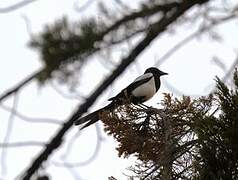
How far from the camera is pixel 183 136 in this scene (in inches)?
121

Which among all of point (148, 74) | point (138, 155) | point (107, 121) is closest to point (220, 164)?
point (138, 155)

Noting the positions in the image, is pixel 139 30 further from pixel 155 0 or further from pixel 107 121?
pixel 107 121

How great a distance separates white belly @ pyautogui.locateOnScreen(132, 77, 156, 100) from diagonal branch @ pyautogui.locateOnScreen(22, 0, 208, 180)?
3506 mm

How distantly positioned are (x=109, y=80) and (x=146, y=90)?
3814 mm

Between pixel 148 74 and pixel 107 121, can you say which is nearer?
pixel 107 121

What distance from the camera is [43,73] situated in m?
1.66

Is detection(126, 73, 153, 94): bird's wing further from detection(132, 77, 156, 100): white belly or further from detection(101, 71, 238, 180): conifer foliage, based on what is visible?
detection(101, 71, 238, 180): conifer foliage

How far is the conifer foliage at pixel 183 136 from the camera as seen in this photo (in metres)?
2.73

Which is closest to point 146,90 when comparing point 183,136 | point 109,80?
point 183,136

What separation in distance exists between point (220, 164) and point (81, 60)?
1.20 m

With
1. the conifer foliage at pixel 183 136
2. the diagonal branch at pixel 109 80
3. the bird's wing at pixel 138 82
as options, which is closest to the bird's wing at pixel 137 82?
the bird's wing at pixel 138 82

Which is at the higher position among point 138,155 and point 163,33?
point 138,155

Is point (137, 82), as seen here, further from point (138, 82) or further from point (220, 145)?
point (220, 145)

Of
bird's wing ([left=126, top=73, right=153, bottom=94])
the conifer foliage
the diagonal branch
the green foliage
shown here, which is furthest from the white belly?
the diagonal branch
